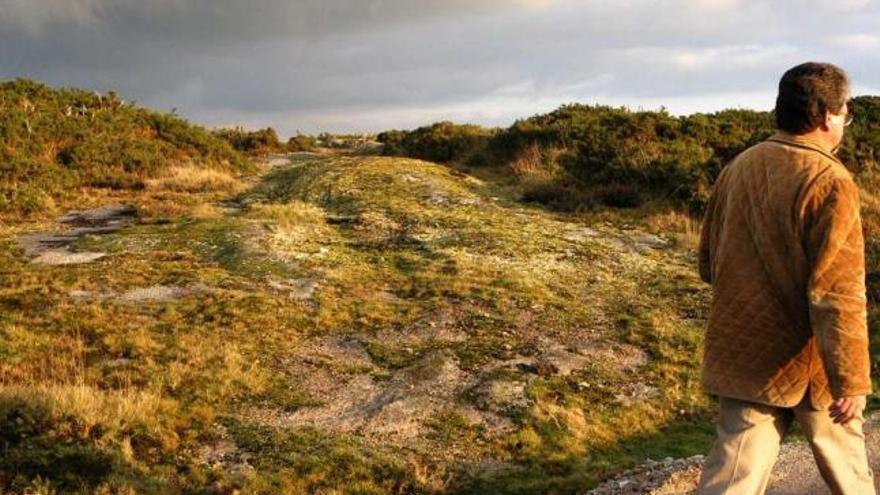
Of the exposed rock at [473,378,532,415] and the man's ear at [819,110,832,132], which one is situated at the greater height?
the man's ear at [819,110,832,132]

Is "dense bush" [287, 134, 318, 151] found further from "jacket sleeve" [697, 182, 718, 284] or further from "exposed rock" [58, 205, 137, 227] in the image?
"jacket sleeve" [697, 182, 718, 284]

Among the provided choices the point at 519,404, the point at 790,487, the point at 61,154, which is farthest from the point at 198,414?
the point at 61,154

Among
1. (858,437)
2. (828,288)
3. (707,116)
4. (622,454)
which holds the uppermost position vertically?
(707,116)

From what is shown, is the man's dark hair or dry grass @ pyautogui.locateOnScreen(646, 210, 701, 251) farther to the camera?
dry grass @ pyautogui.locateOnScreen(646, 210, 701, 251)

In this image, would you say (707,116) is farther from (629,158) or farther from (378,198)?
(378,198)

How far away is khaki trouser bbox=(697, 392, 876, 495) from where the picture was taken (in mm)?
4137

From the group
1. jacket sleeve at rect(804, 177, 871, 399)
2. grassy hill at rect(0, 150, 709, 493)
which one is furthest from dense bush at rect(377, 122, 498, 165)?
jacket sleeve at rect(804, 177, 871, 399)

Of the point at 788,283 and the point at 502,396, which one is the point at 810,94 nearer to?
the point at 788,283

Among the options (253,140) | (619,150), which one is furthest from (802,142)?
(253,140)

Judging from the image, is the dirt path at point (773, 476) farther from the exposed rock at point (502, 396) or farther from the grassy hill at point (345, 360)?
the exposed rock at point (502, 396)

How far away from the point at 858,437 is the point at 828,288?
35.5 inches

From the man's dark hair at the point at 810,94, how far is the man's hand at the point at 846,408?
1332 mm

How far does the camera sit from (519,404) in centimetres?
953

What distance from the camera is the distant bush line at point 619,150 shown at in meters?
22.5
